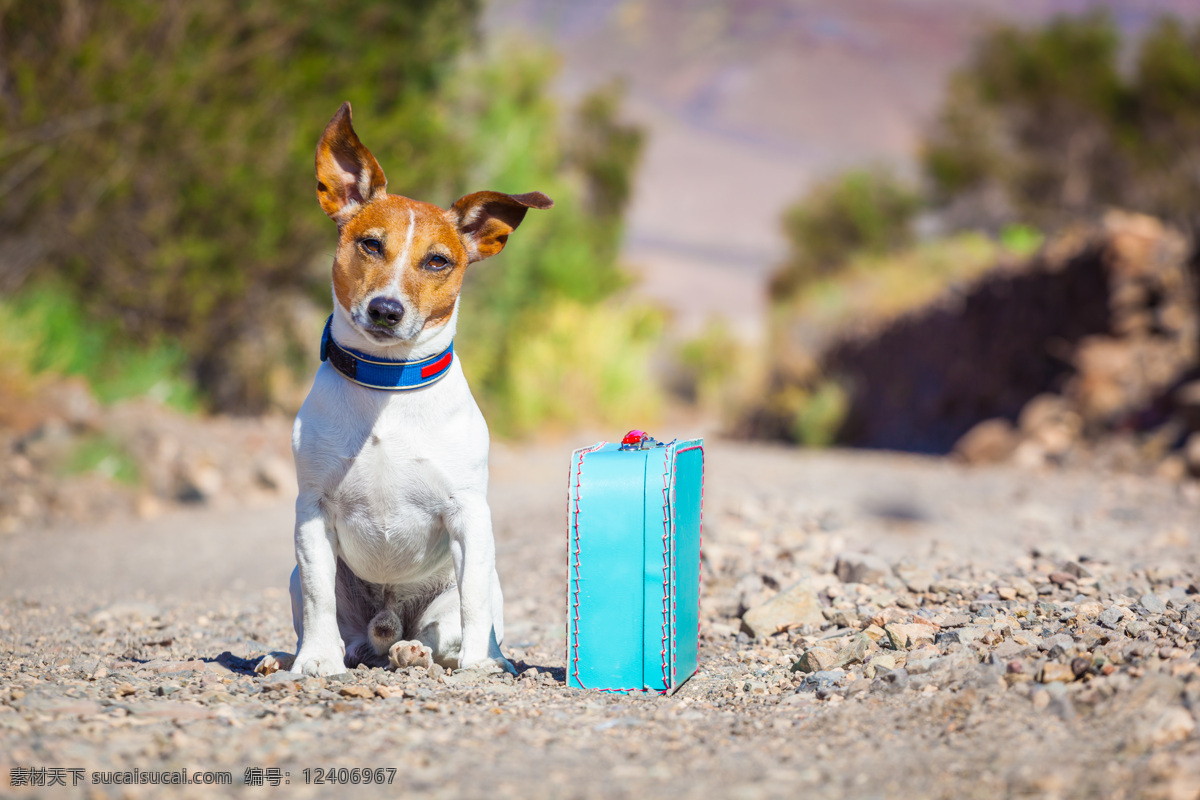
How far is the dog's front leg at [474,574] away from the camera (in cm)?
285

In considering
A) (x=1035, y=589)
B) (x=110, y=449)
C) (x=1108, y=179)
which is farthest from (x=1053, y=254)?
(x=1108, y=179)

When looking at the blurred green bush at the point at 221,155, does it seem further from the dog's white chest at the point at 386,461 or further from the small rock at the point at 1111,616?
the small rock at the point at 1111,616

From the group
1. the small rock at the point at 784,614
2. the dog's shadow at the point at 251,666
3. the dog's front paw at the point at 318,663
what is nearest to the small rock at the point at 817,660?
the small rock at the point at 784,614

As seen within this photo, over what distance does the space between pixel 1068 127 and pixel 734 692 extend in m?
29.4

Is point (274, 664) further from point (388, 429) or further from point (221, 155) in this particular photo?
point (221, 155)

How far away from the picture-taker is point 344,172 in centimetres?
298

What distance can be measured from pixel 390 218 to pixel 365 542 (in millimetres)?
985

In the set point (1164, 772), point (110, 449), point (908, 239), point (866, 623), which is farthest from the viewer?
point (908, 239)

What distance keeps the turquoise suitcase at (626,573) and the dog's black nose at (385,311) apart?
0.70 m

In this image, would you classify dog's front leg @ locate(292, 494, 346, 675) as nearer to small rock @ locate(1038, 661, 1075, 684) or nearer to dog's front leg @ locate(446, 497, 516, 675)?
dog's front leg @ locate(446, 497, 516, 675)

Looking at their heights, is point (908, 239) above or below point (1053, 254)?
above

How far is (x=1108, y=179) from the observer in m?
27.3

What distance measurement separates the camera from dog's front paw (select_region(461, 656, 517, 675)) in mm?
2885

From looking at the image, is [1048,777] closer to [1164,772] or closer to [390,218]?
[1164,772]
